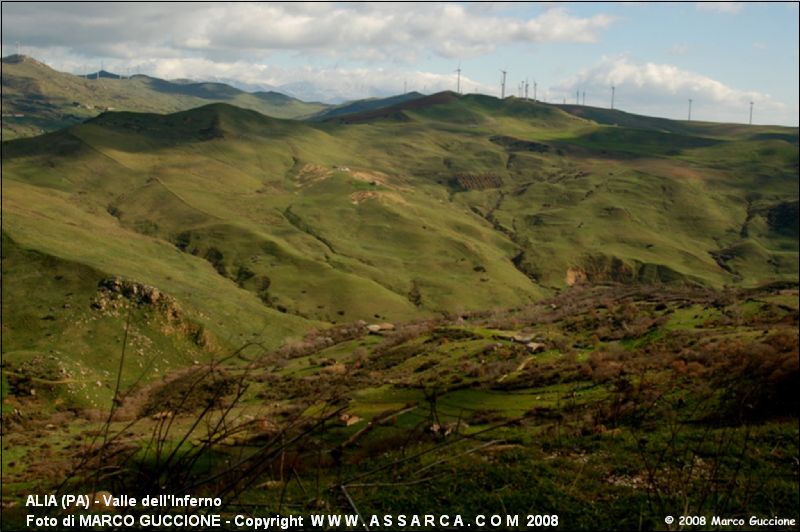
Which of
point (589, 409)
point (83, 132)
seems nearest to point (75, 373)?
point (589, 409)

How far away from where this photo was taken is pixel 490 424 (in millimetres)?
31547

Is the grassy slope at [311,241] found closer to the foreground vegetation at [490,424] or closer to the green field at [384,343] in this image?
the green field at [384,343]

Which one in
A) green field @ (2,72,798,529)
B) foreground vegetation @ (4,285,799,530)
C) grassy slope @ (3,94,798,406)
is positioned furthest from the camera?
grassy slope @ (3,94,798,406)

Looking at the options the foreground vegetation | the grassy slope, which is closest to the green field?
Result: the foreground vegetation

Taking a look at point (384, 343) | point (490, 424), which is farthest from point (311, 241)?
point (490, 424)

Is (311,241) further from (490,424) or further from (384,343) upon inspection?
(490,424)

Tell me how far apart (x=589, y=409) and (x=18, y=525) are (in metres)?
28.0

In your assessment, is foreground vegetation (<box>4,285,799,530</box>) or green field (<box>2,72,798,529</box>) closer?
foreground vegetation (<box>4,285,799,530</box>)

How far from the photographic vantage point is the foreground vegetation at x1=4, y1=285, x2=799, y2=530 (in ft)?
14.1

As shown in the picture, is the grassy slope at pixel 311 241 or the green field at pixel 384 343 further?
the grassy slope at pixel 311 241

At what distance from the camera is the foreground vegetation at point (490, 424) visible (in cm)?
431

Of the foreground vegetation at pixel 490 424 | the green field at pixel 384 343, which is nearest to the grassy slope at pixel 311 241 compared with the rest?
the green field at pixel 384 343

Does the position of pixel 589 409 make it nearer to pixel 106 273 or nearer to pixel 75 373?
pixel 75 373

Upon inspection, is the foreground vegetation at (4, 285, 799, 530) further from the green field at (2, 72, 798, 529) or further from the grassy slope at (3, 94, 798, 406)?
the grassy slope at (3, 94, 798, 406)
